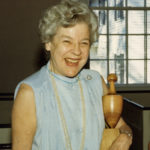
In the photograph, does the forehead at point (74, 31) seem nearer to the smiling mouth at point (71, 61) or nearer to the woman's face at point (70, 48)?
the woman's face at point (70, 48)

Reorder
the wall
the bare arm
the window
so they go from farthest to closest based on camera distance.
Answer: the window
the wall
the bare arm

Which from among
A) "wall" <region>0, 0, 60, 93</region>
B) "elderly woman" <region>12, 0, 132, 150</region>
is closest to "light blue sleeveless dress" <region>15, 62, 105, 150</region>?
"elderly woman" <region>12, 0, 132, 150</region>

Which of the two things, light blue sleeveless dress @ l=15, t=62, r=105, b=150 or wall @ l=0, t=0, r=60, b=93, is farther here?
wall @ l=0, t=0, r=60, b=93

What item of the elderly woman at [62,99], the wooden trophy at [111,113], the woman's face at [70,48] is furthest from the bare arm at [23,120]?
the wooden trophy at [111,113]

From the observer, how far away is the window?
6.52 m

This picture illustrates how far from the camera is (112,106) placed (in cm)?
124

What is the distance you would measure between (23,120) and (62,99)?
0.68 feet

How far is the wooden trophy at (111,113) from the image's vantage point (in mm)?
1242

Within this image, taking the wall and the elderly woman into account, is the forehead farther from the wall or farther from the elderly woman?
the wall

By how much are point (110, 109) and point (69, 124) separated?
0.18m

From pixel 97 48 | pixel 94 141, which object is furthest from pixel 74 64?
pixel 97 48

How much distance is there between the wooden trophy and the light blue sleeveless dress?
7 centimetres

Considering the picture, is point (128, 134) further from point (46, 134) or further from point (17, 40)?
point (17, 40)

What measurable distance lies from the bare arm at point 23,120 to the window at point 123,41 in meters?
5.30
